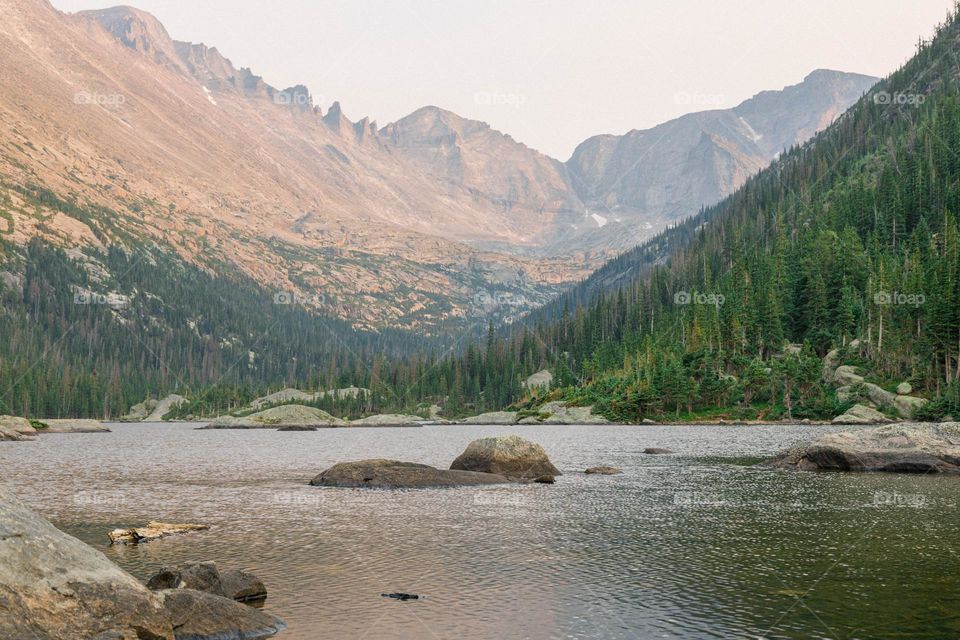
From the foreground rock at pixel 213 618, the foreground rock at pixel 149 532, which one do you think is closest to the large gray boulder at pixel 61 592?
the foreground rock at pixel 213 618

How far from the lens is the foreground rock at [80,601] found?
57.1ft

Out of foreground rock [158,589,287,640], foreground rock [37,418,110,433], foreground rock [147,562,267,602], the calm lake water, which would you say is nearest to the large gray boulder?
foreground rock [158,589,287,640]

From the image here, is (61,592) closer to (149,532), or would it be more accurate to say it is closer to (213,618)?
(213,618)

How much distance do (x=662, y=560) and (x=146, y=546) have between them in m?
23.2

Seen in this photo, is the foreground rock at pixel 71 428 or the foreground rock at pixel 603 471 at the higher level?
the foreground rock at pixel 603 471

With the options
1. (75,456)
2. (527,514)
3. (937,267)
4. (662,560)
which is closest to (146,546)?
(527,514)

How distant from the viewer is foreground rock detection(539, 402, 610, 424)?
175 m

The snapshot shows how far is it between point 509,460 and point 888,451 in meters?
32.8

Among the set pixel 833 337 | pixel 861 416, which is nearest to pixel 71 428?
pixel 861 416

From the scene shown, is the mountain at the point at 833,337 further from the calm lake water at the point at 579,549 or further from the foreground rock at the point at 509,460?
the calm lake water at the point at 579,549

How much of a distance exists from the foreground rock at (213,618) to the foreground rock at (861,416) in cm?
11574

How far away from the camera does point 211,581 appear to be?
23.7 metres

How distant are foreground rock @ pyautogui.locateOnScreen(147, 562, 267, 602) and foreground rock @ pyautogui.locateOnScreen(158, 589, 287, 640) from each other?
1.53 meters

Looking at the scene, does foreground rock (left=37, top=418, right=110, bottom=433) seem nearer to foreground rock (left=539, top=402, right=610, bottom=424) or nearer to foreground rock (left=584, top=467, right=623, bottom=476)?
foreground rock (left=539, top=402, right=610, bottom=424)
